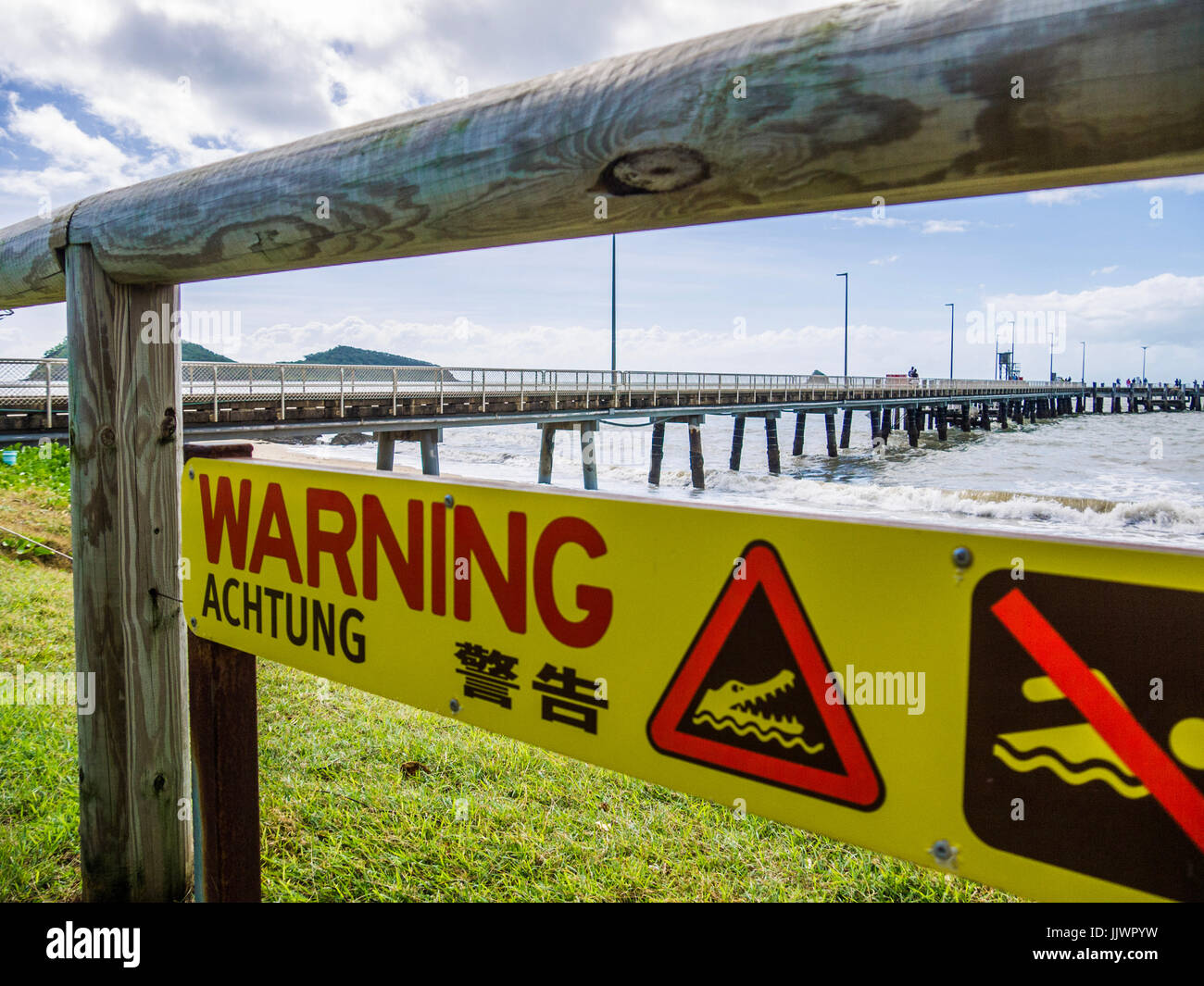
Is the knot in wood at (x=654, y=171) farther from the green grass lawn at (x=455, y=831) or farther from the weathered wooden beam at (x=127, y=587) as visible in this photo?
the green grass lawn at (x=455, y=831)

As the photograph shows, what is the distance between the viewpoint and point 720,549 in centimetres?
120

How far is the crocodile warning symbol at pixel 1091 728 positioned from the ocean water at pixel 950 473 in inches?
537

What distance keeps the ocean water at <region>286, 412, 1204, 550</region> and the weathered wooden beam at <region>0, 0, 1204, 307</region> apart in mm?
13780

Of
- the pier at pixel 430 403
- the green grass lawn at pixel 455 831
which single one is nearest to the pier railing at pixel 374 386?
the pier at pixel 430 403

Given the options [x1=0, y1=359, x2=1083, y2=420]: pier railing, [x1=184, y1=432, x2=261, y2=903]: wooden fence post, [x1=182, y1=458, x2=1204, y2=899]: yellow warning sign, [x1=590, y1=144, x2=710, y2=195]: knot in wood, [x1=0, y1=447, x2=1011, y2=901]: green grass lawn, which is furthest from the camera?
[x1=0, y1=359, x2=1083, y2=420]: pier railing

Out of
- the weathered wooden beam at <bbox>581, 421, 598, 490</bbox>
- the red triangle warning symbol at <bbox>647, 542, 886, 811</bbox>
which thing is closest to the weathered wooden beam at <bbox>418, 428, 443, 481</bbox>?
the weathered wooden beam at <bbox>581, 421, 598, 490</bbox>

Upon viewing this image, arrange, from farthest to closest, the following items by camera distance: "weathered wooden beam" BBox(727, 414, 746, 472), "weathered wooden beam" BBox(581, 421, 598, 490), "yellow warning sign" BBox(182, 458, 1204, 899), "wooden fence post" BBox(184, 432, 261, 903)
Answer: "weathered wooden beam" BBox(727, 414, 746, 472), "weathered wooden beam" BBox(581, 421, 598, 490), "wooden fence post" BBox(184, 432, 261, 903), "yellow warning sign" BBox(182, 458, 1204, 899)

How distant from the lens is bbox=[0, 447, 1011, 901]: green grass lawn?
246 cm

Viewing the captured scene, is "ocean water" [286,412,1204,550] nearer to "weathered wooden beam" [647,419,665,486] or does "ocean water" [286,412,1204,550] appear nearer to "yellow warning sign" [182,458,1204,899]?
"weathered wooden beam" [647,419,665,486]

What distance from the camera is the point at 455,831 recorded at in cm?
274

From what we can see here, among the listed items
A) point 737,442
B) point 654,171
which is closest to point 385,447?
point 654,171

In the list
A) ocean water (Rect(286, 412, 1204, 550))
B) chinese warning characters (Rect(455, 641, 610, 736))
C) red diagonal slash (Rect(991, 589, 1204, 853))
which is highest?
red diagonal slash (Rect(991, 589, 1204, 853))
